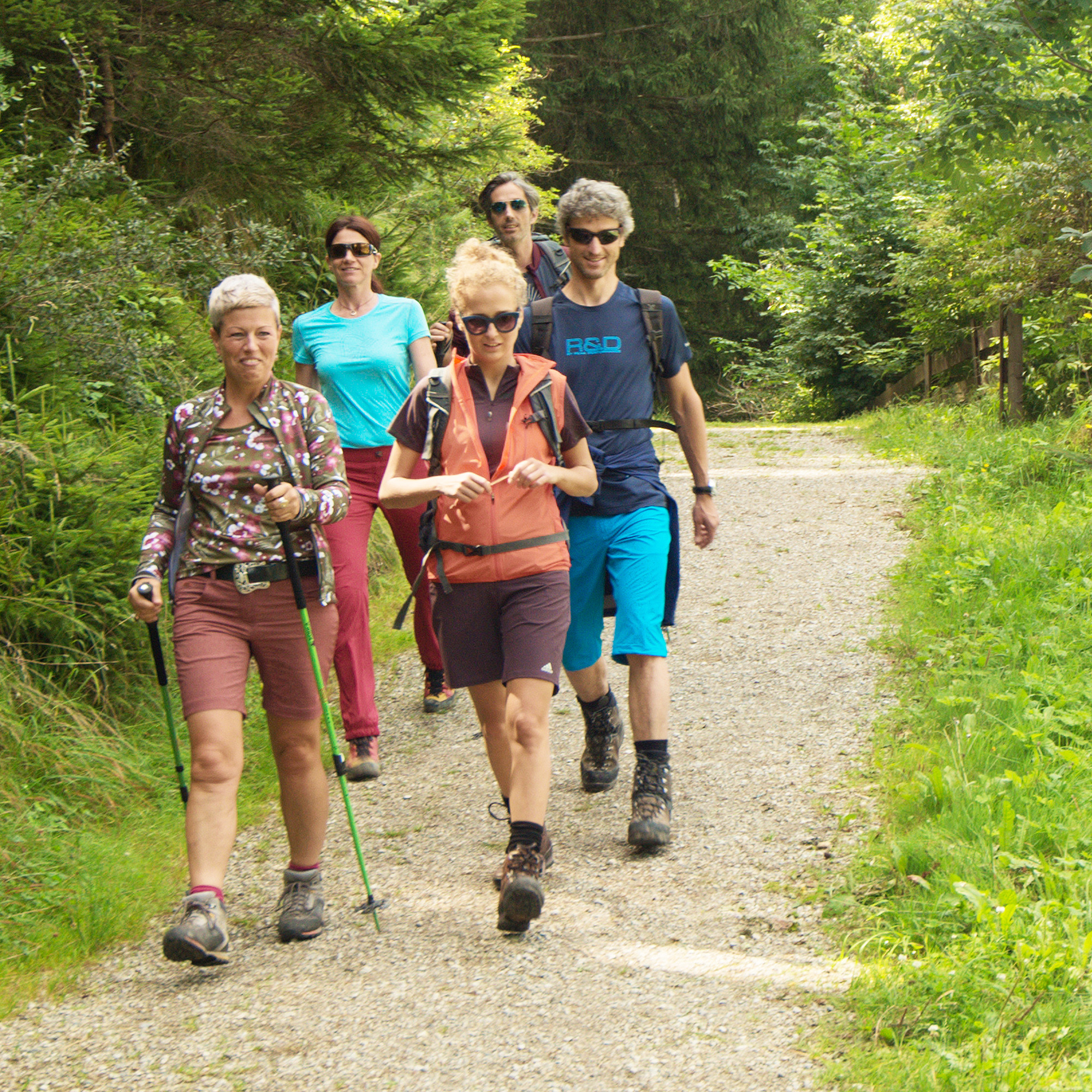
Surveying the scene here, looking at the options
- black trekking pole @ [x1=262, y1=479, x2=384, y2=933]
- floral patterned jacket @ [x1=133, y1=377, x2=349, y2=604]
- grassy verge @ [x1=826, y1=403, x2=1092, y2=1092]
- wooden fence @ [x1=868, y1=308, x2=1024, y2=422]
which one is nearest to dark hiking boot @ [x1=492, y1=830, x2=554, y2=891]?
black trekking pole @ [x1=262, y1=479, x2=384, y2=933]

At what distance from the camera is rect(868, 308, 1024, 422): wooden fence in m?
11.6

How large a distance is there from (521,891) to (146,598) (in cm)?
141

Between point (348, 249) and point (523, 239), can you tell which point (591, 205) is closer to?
point (523, 239)

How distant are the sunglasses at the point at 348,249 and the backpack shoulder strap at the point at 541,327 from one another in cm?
140

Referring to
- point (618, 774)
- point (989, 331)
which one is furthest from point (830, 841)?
point (989, 331)

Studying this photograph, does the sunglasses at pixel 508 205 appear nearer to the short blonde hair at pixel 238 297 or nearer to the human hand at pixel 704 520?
the human hand at pixel 704 520

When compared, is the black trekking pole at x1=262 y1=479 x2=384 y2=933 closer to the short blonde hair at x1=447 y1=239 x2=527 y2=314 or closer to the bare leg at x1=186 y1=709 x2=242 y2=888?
the bare leg at x1=186 y1=709 x2=242 y2=888

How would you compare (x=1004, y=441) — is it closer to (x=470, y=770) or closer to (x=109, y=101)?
(x=470, y=770)

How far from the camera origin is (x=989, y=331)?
14.1m

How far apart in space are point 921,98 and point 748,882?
8.83m

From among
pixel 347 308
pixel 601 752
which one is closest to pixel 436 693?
pixel 601 752

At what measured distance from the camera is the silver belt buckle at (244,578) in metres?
3.64

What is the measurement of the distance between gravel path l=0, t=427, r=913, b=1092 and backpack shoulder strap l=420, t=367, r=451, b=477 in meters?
1.50

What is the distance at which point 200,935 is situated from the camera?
335cm
